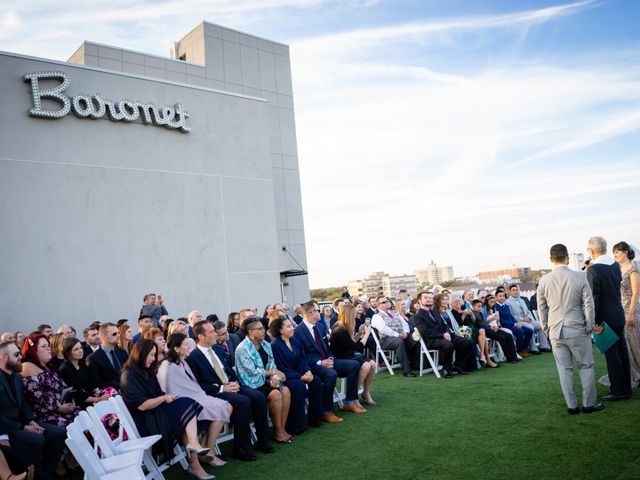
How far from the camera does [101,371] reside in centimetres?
604

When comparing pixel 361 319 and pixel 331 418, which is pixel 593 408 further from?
pixel 361 319

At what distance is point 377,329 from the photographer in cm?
998

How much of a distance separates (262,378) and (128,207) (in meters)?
8.72

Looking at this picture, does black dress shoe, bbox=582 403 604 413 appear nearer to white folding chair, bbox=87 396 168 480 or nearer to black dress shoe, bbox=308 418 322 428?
black dress shoe, bbox=308 418 322 428

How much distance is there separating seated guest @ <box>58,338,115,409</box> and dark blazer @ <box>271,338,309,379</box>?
196 cm

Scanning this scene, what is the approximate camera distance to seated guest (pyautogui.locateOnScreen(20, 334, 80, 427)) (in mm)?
5023

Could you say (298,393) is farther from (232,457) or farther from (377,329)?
(377,329)

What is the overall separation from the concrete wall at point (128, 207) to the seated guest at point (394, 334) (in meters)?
6.01

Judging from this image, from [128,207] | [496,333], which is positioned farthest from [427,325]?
[128,207]

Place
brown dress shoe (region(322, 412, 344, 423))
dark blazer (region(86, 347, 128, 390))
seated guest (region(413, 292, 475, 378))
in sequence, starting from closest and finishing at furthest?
dark blazer (region(86, 347, 128, 390)) < brown dress shoe (region(322, 412, 344, 423)) < seated guest (region(413, 292, 475, 378))

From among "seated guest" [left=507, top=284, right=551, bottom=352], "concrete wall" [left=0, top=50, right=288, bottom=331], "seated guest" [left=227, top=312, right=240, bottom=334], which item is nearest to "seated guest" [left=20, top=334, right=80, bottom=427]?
"seated guest" [left=227, top=312, right=240, bottom=334]

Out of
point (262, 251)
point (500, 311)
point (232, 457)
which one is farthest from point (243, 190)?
point (232, 457)

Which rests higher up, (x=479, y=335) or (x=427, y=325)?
(x=427, y=325)

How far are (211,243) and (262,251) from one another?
1.76 metres
